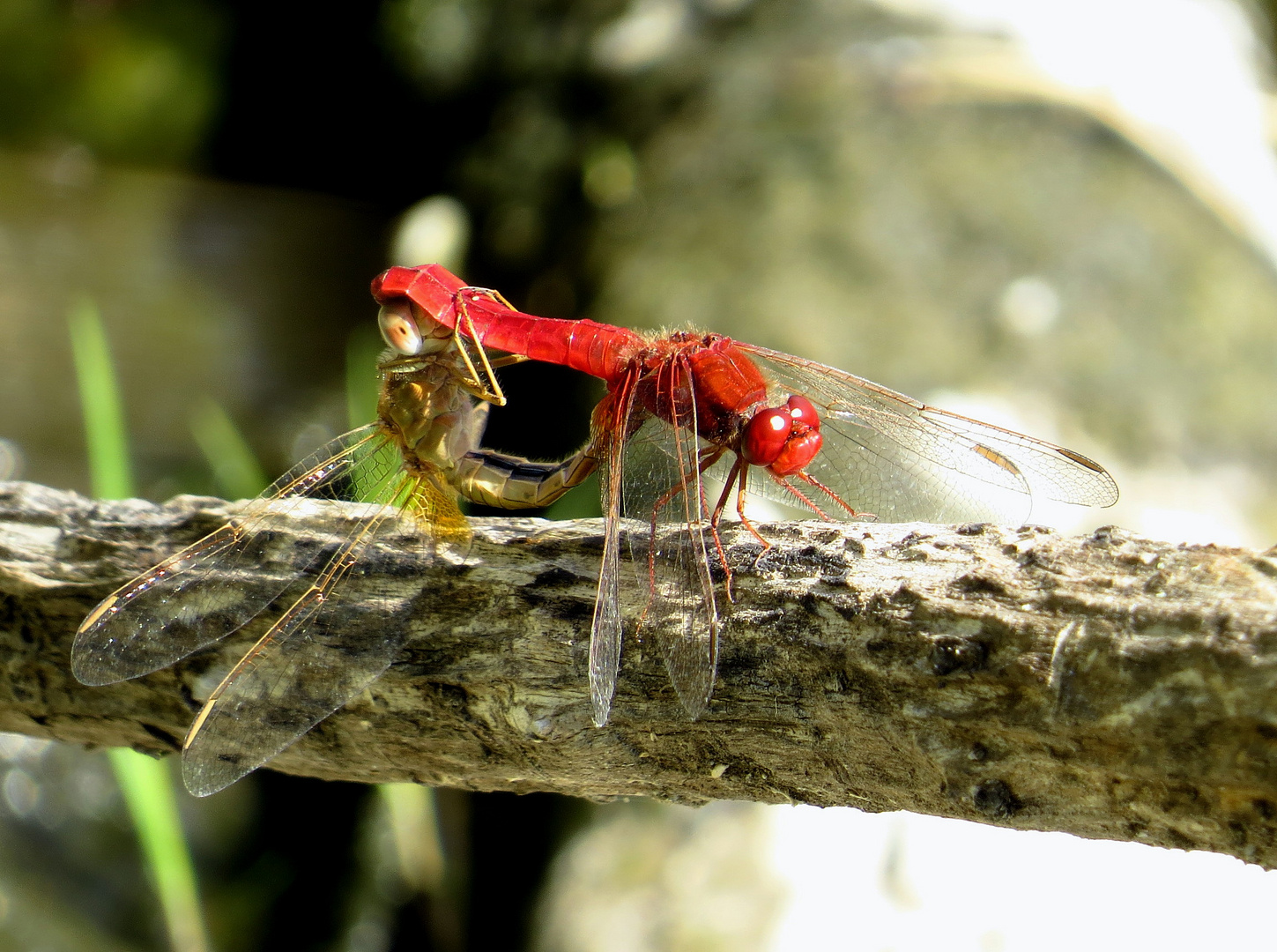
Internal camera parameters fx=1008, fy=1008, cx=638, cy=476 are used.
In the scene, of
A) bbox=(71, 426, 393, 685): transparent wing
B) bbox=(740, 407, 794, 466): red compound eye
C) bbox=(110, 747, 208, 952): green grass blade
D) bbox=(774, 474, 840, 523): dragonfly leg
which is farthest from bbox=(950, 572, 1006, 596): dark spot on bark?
bbox=(110, 747, 208, 952): green grass blade

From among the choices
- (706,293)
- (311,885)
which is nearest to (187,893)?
(311,885)

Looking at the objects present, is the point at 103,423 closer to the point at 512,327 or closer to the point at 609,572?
the point at 512,327

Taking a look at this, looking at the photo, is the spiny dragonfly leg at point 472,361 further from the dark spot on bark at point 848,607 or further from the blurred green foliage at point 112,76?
the blurred green foliage at point 112,76

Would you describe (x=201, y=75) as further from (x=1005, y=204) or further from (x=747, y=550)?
(x=747, y=550)

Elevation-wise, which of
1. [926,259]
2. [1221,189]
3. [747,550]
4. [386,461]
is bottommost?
[747,550]

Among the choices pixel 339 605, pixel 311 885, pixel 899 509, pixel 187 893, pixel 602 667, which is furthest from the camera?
pixel 311 885

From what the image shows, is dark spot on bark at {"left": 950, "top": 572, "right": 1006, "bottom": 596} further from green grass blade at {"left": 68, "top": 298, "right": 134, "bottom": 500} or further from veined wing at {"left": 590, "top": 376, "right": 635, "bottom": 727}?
green grass blade at {"left": 68, "top": 298, "right": 134, "bottom": 500}

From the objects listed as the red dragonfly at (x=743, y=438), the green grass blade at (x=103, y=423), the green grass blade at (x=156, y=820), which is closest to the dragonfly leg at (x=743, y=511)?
the red dragonfly at (x=743, y=438)
